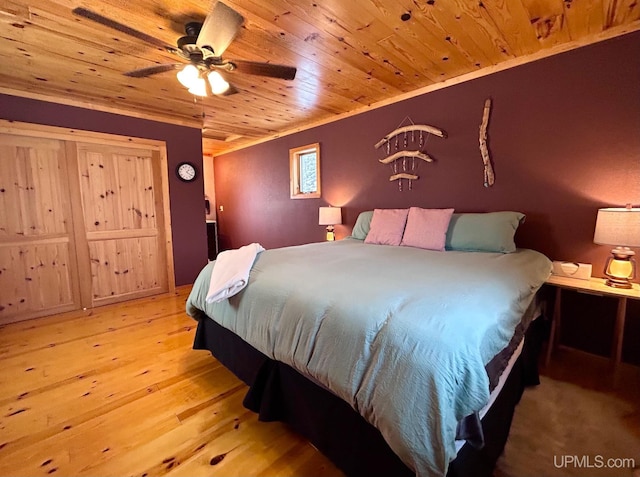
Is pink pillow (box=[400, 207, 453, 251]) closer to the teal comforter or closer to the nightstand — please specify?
the teal comforter

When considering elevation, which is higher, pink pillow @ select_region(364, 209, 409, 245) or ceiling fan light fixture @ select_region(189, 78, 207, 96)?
ceiling fan light fixture @ select_region(189, 78, 207, 96)

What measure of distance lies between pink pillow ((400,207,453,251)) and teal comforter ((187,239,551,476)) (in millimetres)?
542

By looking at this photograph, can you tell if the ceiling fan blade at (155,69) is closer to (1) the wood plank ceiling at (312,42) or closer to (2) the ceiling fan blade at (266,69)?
(1) the wood plank ceiling at (312,42)

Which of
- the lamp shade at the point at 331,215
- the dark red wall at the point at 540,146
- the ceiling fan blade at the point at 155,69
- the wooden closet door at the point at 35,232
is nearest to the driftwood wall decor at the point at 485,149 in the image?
the dark red wall at the point at 540,146

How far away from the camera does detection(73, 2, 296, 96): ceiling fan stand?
1523 millimetres

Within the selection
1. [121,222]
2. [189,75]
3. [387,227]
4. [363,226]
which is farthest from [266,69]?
[121,222]

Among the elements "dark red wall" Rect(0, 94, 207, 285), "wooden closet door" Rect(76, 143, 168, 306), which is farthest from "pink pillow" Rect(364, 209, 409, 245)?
"wooden closet door" Rect(76, 143, 168, 306)

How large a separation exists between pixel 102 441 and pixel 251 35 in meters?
2.55

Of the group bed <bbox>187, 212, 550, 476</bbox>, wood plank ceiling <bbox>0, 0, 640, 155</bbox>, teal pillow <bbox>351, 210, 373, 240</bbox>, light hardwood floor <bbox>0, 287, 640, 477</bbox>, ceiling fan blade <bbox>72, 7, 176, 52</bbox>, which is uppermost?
wood plank ceiling <bbox>0, 0, 640, 155</bbox>

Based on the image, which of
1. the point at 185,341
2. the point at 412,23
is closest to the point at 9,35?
the point at 185,341

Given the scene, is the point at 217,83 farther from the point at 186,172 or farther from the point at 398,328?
the point at 186,172

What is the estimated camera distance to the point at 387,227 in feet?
9.24

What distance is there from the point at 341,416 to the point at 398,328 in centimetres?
52

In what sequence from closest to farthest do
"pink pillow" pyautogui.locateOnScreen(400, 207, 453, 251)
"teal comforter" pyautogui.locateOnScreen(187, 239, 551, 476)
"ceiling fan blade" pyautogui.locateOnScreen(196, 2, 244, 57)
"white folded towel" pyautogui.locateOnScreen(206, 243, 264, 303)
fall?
"teal comforter" pyautogui.locateOnScreen(187, 239, 551, 476), "ceiling fan blade" pyautogui.locateOnScreen(196, 2, 244, 57), "white folded towel" pyautogui.locateOnScreen(206, 243, 264, 303), "pink pillow" pyautogui.locateOnScreen(400, 207, 453, 251)
